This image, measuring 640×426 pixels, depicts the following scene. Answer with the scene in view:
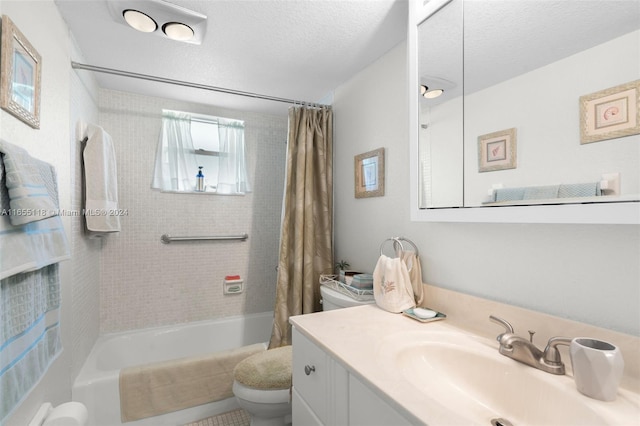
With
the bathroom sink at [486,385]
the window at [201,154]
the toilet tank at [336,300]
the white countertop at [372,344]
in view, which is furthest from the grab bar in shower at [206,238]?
the bathroom sink at [486,385]

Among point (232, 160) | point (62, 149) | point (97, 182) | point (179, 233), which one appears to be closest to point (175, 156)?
point (232, 160)

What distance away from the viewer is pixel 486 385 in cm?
91

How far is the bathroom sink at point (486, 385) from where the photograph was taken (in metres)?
0.70

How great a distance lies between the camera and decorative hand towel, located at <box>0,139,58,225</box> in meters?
0.82

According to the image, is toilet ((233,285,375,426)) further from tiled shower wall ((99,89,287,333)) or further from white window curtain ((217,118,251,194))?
white window curtain ((217,118,251,194))

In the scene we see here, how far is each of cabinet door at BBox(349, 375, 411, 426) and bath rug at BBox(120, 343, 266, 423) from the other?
1.37 m

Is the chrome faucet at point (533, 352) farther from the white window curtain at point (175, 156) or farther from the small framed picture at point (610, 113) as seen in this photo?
the white window curtain at point (175, 156)

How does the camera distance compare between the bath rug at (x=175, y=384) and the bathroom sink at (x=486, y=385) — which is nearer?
the bathroom sink at (x=486, y=385)

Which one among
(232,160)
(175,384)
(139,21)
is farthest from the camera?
(232,160)

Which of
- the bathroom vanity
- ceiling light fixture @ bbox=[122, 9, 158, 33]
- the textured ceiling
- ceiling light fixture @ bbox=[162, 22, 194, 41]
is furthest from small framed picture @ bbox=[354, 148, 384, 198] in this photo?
ceiling light fixture @ bbox=[122, 9, 158, 33]

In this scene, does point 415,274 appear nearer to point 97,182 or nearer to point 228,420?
point 228,420

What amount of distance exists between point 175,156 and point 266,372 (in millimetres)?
1878

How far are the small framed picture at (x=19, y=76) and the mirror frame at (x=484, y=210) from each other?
1.45 meters

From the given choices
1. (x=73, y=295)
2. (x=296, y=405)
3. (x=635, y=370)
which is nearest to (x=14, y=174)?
(x=73, y=295)
